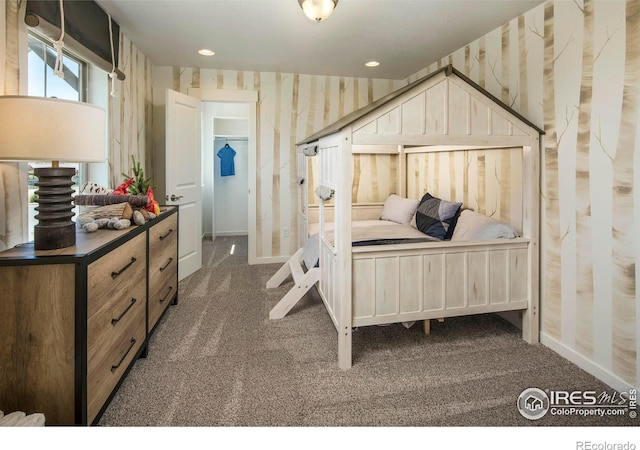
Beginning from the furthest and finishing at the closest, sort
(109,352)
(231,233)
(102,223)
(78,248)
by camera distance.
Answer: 1. (231,233)
2. (102,223)
3. (109,352)
4. (78,248)

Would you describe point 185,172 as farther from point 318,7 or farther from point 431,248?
point 431,248

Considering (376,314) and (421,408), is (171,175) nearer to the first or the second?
(376,314)

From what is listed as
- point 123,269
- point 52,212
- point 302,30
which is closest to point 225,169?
point 302,30

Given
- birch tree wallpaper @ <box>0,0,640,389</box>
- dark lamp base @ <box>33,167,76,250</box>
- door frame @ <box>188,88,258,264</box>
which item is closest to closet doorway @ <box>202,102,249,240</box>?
door frame @ <box>188,88,258,264</box>

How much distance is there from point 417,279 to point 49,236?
6.28 ft

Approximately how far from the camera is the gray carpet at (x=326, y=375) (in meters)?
1.66

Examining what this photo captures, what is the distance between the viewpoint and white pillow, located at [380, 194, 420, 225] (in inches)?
143

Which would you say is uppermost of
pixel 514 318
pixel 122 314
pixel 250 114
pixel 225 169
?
pixel 250 114

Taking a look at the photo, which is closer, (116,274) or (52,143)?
(52,143)

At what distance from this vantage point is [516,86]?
263 centimetres

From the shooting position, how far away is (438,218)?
121 inches

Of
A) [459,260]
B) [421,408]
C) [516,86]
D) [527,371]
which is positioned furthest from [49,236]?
[516,86]

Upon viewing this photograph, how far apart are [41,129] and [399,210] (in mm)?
3085

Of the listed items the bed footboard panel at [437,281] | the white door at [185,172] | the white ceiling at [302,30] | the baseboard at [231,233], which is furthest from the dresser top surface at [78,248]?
the baseboard at [231,233]
